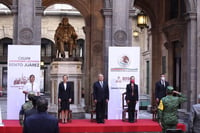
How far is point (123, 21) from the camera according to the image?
664 inches

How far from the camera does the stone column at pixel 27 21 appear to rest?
1616 cm

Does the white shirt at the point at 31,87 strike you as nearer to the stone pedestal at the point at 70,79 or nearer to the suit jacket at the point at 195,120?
the stone pedestal at the point at 70,79

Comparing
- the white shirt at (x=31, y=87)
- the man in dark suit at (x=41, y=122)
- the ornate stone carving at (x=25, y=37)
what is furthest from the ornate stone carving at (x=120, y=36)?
the man in dark suit at (x=41, y=122)

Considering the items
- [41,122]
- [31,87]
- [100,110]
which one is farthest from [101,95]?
[41,122]

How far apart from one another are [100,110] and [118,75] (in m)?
1.39

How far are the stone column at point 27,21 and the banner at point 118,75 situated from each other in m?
2.78

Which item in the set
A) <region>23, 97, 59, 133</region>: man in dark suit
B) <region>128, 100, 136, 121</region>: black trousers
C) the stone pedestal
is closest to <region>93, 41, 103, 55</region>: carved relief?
the stone pedestal

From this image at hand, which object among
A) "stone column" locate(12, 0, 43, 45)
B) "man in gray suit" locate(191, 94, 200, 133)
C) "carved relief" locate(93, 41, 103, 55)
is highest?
"stone column" locate(12, 0, 43, 45)

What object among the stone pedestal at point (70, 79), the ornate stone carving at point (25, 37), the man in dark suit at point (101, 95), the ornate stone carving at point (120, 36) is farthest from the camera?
the stone pedestal at point (70, 79)

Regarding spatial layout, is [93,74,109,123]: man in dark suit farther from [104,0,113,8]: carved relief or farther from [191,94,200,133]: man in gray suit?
[191,94,200,133]: man in gray suit

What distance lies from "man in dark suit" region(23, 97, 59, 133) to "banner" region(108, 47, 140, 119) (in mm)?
9819

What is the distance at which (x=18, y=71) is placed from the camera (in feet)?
50.0

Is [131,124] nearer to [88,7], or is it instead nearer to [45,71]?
[88,7]

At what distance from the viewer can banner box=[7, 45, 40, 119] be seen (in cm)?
1513
